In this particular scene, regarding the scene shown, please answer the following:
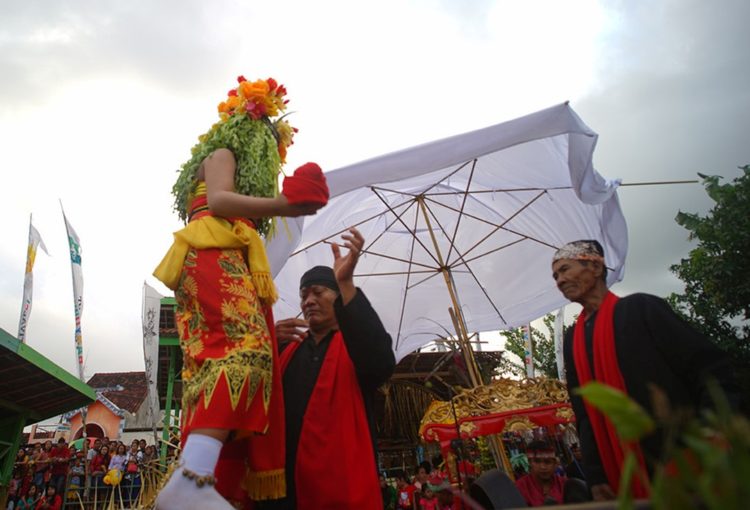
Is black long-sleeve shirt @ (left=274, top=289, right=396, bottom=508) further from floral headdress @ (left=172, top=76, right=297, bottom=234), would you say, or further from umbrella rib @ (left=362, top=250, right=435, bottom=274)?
umbrella rib @ (left=362, top=250, right=435, bottom=274)

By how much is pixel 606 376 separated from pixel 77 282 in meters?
9.68

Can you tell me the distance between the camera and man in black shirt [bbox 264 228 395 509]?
68.2 inches

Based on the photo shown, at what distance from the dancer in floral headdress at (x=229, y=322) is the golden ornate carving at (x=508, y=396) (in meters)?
3.20

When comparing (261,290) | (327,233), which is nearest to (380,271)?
(327,233)

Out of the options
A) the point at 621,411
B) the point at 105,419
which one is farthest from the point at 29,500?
the point at 105,419

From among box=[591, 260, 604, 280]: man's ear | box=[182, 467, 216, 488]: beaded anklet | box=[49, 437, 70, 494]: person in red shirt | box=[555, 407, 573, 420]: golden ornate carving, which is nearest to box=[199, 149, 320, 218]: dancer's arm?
box=[182, 467, 216, 488]: beaded anklet

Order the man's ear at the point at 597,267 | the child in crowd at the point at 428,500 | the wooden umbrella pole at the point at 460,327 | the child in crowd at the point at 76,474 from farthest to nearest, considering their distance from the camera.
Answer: the child in crowd at the point at 76,474, the child in crowd at the point at 428,500, the wooden umbrella pole at the point at 460,327, the man's ear at the point at 597,267

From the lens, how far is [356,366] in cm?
194

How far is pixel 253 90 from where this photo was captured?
221 centimetres

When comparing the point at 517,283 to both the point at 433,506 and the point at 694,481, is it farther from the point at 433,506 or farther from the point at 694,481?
the point at 694,481

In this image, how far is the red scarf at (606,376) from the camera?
188 cm

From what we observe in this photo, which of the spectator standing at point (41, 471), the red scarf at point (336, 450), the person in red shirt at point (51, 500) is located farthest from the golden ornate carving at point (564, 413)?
the spectator standing at point (41, 471)

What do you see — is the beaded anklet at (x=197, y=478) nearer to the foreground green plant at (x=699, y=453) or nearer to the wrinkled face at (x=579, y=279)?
the foreground green plant at (x=699, y=453)

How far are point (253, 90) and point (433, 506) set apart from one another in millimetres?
7375
